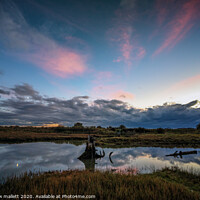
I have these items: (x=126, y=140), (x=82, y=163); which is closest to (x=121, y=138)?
(x=126, y=140)

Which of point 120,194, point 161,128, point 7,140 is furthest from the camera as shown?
point 161,128

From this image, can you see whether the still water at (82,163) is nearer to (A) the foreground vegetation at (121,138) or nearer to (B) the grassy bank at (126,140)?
(B) the grassy bank at (126,140)

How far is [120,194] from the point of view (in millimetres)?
6871

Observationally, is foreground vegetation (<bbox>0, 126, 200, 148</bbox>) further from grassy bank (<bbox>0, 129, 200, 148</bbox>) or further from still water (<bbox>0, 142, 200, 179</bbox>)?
still water (<bbox>0, 142, 200, 179</bbox>)

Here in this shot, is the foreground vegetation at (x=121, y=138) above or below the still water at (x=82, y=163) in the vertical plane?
above

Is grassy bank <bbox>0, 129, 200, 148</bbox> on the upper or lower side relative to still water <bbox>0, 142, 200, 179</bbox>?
upper

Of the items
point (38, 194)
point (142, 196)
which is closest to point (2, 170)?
point (38, 194)

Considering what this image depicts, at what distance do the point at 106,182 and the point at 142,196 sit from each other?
122 inches

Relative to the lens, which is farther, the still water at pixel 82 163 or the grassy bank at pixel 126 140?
the grassy bank at pixel 126 140

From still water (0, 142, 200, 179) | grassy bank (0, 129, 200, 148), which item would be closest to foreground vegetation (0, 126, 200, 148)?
grassy bank (0, 129, 200, 148)

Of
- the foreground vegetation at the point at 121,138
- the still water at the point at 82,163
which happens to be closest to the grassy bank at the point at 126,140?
the foreground vegetation at the point at 121,138

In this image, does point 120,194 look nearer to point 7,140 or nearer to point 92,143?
point 92,143

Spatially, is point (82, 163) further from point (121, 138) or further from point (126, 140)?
point (121, 138)

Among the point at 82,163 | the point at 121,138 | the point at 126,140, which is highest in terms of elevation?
the point at 121,138
